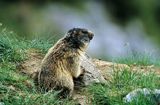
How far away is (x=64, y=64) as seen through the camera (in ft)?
35.2

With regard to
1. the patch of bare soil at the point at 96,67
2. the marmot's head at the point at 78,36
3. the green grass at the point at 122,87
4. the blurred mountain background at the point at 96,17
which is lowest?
the green grass at the point at 122,87

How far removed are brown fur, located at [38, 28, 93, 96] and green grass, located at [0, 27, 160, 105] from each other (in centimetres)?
17

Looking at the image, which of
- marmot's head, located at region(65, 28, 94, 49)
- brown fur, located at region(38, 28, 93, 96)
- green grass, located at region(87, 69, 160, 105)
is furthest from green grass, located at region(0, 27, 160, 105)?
marmot's head, located at region(65, 28, 94, 49)

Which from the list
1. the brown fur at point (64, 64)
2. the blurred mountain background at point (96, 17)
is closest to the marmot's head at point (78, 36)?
the brown fur at point (64, 64)

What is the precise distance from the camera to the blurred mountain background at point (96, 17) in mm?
23688

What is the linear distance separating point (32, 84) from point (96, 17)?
50.2ft

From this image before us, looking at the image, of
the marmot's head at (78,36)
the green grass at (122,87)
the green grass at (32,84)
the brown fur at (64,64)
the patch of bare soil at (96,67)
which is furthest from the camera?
the patch of bare soil at (96,67)

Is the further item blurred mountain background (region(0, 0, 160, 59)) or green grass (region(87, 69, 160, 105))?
blurred mountain background (region(0, 0, 160, 59))

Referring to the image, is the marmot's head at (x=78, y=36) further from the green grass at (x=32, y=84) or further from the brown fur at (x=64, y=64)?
the green grass at (x=32, y=84)

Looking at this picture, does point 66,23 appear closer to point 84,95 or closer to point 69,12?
point 69,12

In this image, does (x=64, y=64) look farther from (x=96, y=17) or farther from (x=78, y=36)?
(x=96, y=17)

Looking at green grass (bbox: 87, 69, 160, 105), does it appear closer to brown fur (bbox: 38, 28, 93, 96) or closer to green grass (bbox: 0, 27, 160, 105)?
green grass (bbox: 0, 27, 160, 105)

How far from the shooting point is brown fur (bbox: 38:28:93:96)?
1056cm

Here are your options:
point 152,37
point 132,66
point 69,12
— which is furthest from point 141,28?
point 132,66
